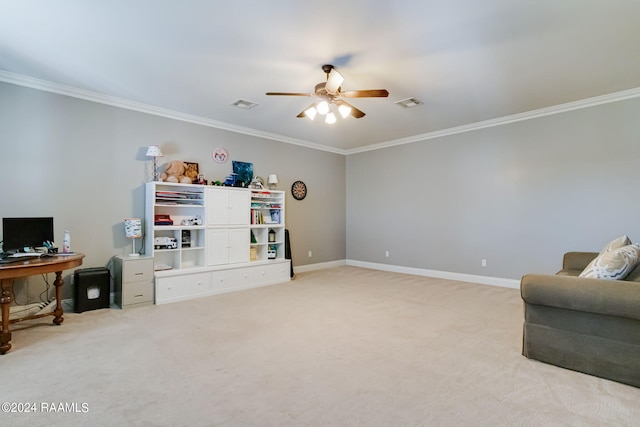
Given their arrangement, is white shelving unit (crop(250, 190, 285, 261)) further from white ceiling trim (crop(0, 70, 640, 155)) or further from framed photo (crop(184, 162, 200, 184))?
white ceiling trim (crop(0, 70, 640, 155))

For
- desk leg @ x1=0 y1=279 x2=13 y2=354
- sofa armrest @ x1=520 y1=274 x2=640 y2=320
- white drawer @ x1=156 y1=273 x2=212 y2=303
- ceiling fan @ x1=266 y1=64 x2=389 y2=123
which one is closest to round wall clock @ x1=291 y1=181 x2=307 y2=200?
white drawer @ x1=156 y1=273 x2=212 y2=303

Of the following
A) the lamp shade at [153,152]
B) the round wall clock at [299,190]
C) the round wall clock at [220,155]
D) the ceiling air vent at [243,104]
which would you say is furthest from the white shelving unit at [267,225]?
the lamp shade at [153,152]

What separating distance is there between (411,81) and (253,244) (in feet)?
11.3

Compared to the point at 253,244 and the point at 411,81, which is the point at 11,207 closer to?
the point at 253,244

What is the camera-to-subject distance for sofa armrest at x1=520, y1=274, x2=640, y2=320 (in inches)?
81.1

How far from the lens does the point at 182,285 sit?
4.28m

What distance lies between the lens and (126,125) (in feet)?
14.3

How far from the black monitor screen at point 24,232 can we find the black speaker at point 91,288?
1.90 ft

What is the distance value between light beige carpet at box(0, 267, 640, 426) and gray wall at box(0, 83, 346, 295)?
1.11m

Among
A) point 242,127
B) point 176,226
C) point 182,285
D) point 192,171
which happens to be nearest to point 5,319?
point 182,285

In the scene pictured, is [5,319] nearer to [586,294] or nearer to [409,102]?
[586,294]

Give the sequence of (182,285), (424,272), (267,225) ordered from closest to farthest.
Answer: (182,285) < (267,225) < (424,272)

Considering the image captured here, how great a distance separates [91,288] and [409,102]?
4.65 meters

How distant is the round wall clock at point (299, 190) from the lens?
6.37 meters
